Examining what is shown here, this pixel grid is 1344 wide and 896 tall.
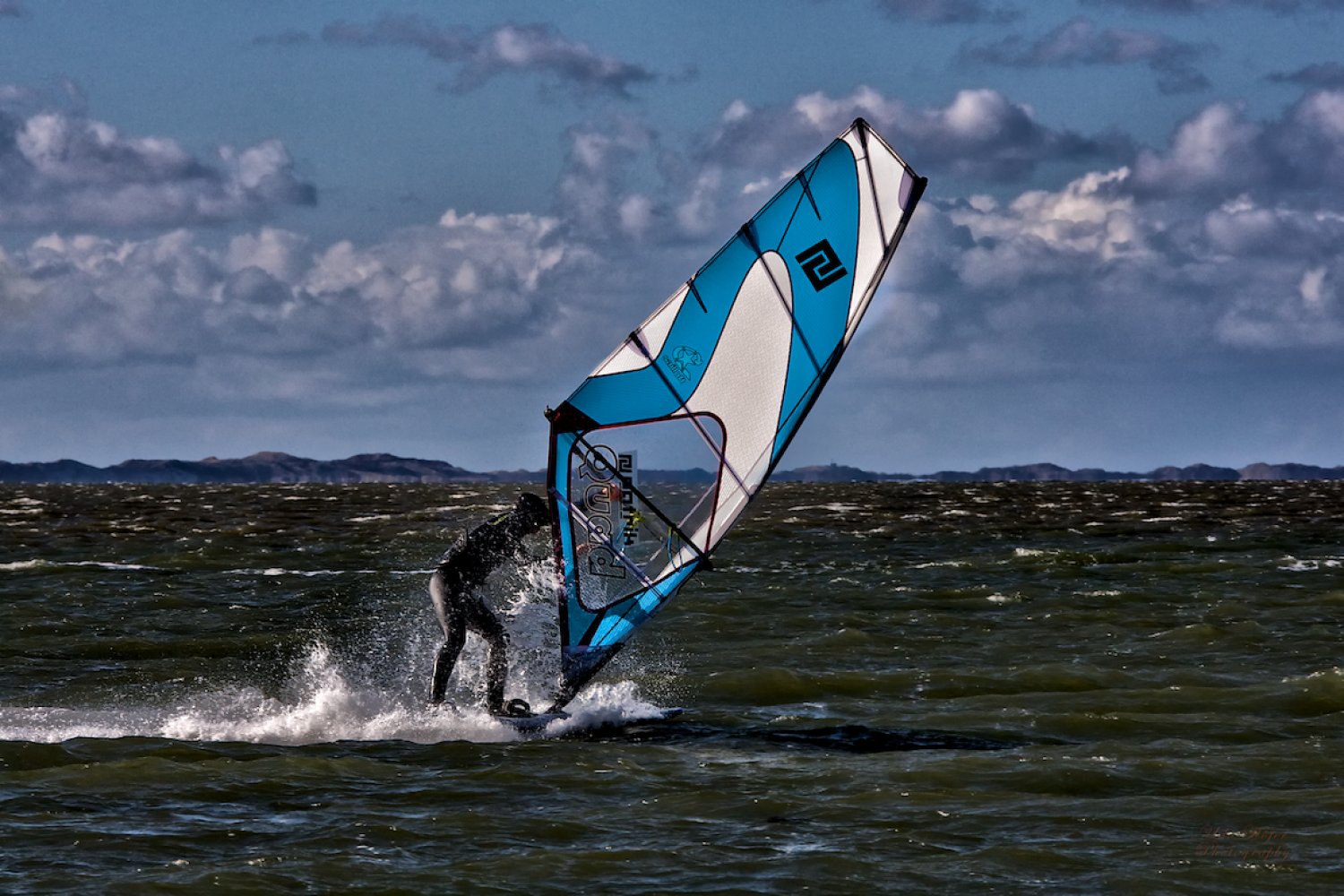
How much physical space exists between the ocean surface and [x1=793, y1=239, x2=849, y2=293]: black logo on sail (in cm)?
311

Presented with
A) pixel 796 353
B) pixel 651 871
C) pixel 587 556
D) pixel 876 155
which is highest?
pixel 876 155

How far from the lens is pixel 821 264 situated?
12.9 m

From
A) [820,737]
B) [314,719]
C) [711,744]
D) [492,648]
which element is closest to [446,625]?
[492,648]

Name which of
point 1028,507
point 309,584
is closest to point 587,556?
point 309,584

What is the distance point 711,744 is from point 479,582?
2.19 metres

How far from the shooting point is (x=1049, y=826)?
32.6ft

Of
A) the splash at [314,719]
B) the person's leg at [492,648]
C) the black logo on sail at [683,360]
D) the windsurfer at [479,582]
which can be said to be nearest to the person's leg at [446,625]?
the windsurfer at [479,582]

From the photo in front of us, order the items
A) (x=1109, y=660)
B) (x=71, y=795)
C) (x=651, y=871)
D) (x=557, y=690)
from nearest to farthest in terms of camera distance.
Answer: (x=651, y=871) → (x=71, y=795) → (x=557, y=690) → (x=1109, y=660)

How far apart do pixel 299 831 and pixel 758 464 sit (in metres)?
5.00

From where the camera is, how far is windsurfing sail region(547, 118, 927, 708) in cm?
1270

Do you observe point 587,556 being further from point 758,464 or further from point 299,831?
point 299,831

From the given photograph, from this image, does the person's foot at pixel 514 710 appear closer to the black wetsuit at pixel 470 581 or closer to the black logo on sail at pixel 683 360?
the black wetsuit at pixel 470 581

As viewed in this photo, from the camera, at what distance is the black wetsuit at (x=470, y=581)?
12.8 m

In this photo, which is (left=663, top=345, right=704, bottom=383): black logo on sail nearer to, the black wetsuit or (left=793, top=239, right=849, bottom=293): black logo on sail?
(left=793, top=239, right=849, bottom=293): black logo on sail
